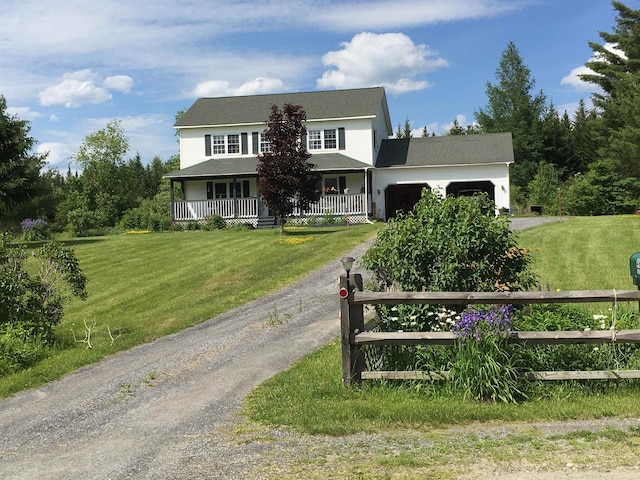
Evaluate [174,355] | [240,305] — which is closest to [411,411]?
[174,355]

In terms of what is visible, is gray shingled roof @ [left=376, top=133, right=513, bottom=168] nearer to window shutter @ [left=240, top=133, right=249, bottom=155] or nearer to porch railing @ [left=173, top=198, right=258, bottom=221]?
window shutter @ [left=240, top=133, right=249, bottom=155]

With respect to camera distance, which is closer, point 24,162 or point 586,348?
point 586,348

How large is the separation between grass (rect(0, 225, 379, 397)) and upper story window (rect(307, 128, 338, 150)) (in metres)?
9.71

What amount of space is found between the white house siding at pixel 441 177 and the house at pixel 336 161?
0.05 metres

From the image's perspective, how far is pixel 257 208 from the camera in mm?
33125

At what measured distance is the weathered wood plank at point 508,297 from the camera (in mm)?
6621

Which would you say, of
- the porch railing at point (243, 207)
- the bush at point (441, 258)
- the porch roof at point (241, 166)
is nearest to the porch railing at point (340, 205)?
the porch railing at point (243, 207)

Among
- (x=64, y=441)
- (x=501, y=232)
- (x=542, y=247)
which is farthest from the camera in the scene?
(x=542, y=247)

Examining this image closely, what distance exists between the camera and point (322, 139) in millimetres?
35375

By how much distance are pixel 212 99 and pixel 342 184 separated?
36.7 feet

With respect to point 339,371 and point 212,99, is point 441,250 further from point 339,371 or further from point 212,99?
point 212,99

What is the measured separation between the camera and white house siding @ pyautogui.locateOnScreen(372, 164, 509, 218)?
33562mm

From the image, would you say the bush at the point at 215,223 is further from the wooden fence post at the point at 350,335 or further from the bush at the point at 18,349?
the wooden fence post at the point at 350,335

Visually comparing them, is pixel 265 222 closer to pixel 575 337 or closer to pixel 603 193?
pixel 603 193
